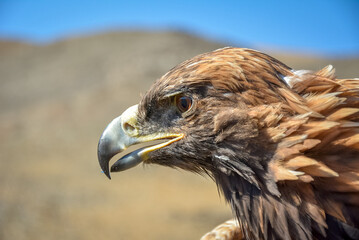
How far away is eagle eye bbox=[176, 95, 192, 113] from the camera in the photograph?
203 centimetres

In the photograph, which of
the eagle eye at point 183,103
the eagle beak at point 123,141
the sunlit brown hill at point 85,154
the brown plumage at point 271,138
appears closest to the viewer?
the brown plumage at point 271,138

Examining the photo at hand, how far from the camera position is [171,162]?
2242mm

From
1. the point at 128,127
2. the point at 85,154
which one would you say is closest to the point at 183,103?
the point at 128,127

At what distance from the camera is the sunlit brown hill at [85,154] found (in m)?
8.77

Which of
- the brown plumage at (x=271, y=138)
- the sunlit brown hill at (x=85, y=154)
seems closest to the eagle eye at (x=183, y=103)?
the brown plumage at (x=271, y=138)

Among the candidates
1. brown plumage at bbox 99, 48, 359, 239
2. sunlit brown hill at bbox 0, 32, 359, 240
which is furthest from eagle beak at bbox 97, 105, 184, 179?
sunlit brown hill at bbox 0, 32, 359, 240

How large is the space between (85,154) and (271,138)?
14586 millimetres

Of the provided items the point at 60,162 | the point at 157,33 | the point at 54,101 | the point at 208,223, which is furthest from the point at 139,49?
the point at 208,223

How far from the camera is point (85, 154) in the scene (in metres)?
15.6

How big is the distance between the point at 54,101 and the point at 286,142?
24.6 meters

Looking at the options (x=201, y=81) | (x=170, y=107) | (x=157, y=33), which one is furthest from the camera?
(x=157, y=33)

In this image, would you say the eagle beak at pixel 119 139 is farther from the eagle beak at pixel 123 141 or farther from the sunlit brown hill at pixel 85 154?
the sunlit brown hill at pixel 85 154

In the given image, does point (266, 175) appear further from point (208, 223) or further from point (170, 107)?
point (208, 223)

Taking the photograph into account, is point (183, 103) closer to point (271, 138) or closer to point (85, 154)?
point (271, 138)
